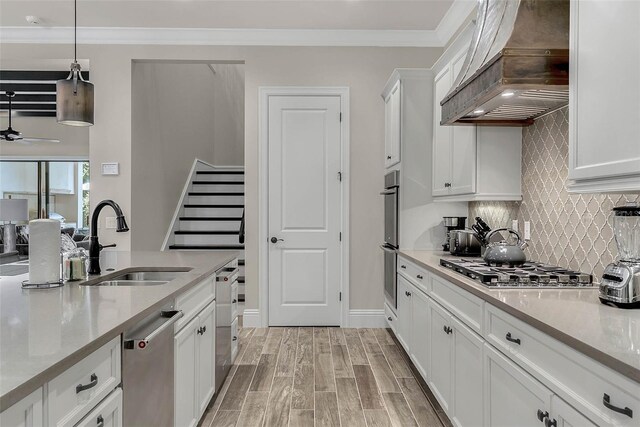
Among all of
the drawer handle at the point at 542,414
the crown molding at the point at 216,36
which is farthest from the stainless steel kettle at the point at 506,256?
the crown molding at the point at 216,36

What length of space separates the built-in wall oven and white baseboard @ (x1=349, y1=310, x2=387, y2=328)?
33 cm

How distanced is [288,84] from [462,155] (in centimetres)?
214

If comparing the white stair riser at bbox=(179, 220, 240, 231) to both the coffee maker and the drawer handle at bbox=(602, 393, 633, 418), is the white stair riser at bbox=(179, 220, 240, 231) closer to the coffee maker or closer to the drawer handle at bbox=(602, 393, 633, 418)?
the coffee maker

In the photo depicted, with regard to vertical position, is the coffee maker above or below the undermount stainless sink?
above

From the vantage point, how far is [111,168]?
422 cm

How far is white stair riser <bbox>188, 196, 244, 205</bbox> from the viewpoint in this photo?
6.50m

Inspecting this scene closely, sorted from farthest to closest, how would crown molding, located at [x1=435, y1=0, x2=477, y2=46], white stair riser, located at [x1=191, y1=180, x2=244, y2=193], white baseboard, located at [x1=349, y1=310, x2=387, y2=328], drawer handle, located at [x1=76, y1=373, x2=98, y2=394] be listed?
1. white stair riser, located at [x1=191, y1=180, x2=244, y2=193]
2. white baseboard, located at [x1=349, y1=310, x2=387, y2=328]
3. crown molding, located at [x1=435, y1=0, x2=477, y2=46]
4. drawer handle, located at [x1=76, y1=373, x2=98, y2=394]

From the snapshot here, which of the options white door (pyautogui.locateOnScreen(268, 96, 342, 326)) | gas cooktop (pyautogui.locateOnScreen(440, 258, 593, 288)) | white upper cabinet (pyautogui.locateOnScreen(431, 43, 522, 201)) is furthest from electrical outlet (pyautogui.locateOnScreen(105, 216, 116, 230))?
gas cooktop (pyautogui.locateOnScreen(440, 258, 593, 288))

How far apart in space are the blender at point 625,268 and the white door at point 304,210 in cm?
285

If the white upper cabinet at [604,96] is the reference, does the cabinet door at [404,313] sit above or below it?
below

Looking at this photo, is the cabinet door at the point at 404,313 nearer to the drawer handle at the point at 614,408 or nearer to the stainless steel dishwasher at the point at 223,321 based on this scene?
the stainless steel dishwasher at the point at 223,321

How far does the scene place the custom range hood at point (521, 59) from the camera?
1.85 meters

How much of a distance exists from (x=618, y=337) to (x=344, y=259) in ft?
10.6

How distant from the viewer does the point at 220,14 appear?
3877 mm
